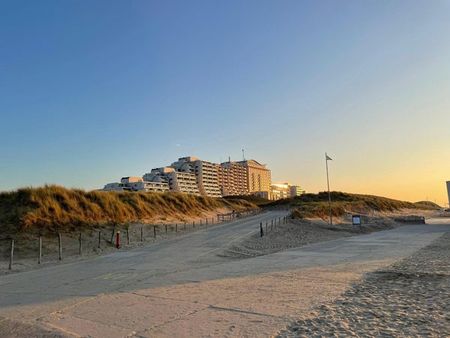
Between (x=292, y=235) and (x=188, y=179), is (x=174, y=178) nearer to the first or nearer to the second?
(x=188, y=179)

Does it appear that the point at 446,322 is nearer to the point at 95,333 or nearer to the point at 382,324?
the point at 382,324

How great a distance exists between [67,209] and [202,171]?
5511 inches

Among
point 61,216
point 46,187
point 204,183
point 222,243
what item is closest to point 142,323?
point 222,243

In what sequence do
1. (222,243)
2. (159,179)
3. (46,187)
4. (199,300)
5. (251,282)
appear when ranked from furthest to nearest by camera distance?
(159,179)
(46,187)
(222,243)
(251,282)
(199,300)

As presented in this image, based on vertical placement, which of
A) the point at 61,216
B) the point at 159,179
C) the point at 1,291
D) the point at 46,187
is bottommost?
the point at 1,291

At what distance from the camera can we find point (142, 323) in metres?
7.26

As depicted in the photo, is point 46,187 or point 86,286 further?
point 46,187

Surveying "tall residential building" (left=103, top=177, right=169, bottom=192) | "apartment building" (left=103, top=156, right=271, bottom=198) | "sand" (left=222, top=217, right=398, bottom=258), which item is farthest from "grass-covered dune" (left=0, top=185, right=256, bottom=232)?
"apartment building" (left=103, top=156, right=271, bottom=198)

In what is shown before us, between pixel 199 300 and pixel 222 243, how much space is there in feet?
52.3

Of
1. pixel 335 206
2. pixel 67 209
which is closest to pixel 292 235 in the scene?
pixel 67 209

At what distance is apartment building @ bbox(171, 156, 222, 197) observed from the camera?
17152 cm

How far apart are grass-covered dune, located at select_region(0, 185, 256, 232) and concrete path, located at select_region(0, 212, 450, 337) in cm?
1510

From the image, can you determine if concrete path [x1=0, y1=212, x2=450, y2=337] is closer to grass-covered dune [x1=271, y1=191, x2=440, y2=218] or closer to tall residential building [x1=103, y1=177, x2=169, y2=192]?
grass-covered dune [x1=271, y1=191, x2=440, y2=218]

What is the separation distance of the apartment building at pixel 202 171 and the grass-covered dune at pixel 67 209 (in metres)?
124
